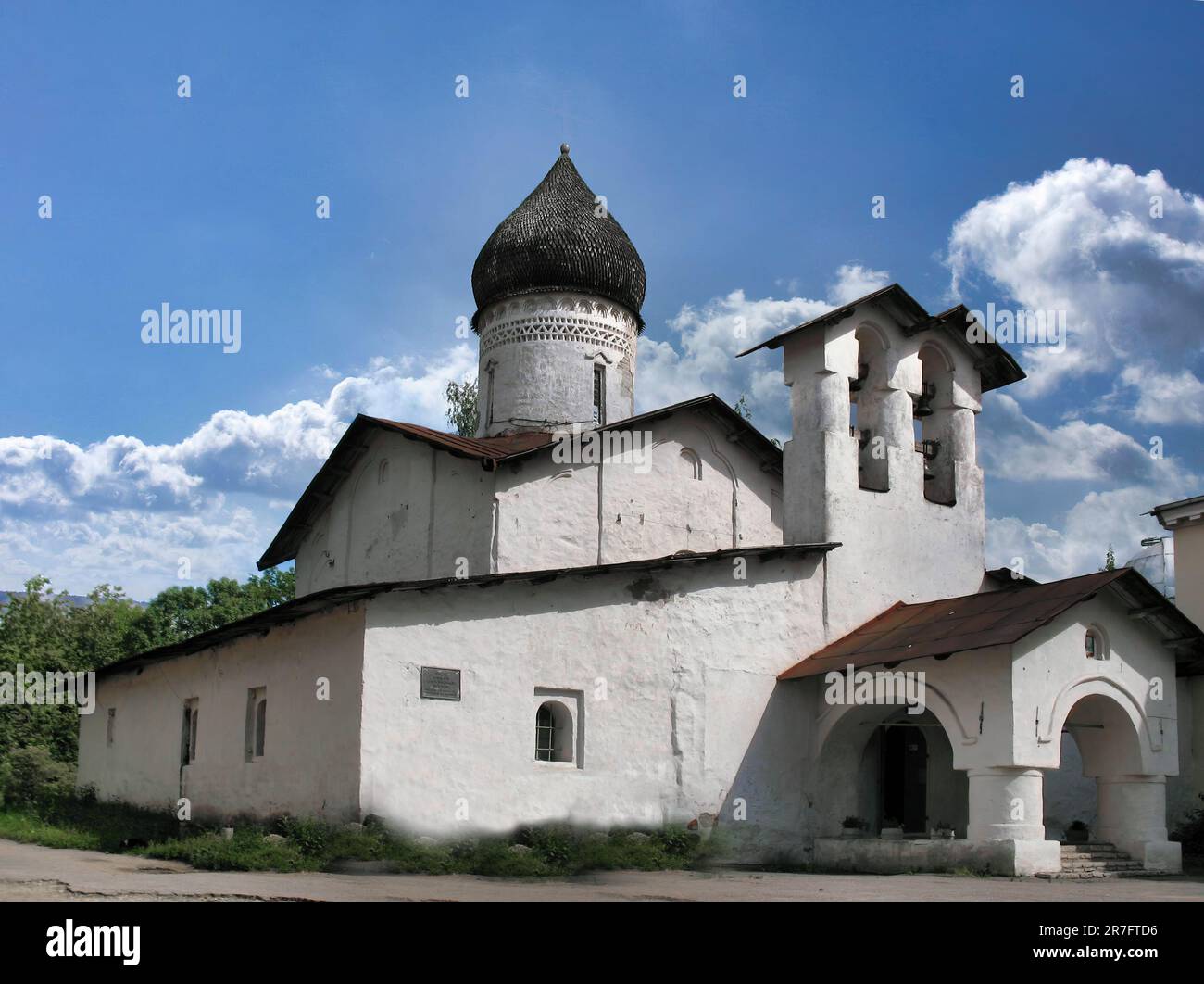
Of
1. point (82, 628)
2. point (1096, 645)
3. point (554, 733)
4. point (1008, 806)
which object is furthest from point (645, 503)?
point (82, 628)

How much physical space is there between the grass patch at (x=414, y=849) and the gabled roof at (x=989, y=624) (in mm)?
3156

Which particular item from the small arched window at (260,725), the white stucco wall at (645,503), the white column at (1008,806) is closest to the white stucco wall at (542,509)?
the white stucco wall at (645,503)

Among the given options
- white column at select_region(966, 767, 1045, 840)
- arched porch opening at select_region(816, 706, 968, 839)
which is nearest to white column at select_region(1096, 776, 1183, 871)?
white column at select_region(966, 767, 1045, 840)

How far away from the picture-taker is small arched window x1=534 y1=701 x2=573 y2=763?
15.2 meters

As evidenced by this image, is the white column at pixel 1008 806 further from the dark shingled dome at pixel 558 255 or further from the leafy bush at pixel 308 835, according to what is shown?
the dark shingled dome at pixel 558 255

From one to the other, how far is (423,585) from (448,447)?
Result: 17.0 ft

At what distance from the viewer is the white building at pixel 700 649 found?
47.3 feet

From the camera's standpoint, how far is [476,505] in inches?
737

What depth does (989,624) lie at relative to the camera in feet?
50.0

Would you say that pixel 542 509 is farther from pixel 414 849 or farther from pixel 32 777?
pixel 32 777

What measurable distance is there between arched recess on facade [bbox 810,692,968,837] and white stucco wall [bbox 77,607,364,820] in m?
6.77

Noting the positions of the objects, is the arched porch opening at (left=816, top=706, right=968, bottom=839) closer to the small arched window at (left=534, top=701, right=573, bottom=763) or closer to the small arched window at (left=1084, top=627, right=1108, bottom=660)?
the small arched window at (left=1084, top=627, right=1108, bottom=660)

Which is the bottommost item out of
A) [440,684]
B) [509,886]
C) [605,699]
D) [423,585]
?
[509,886]
